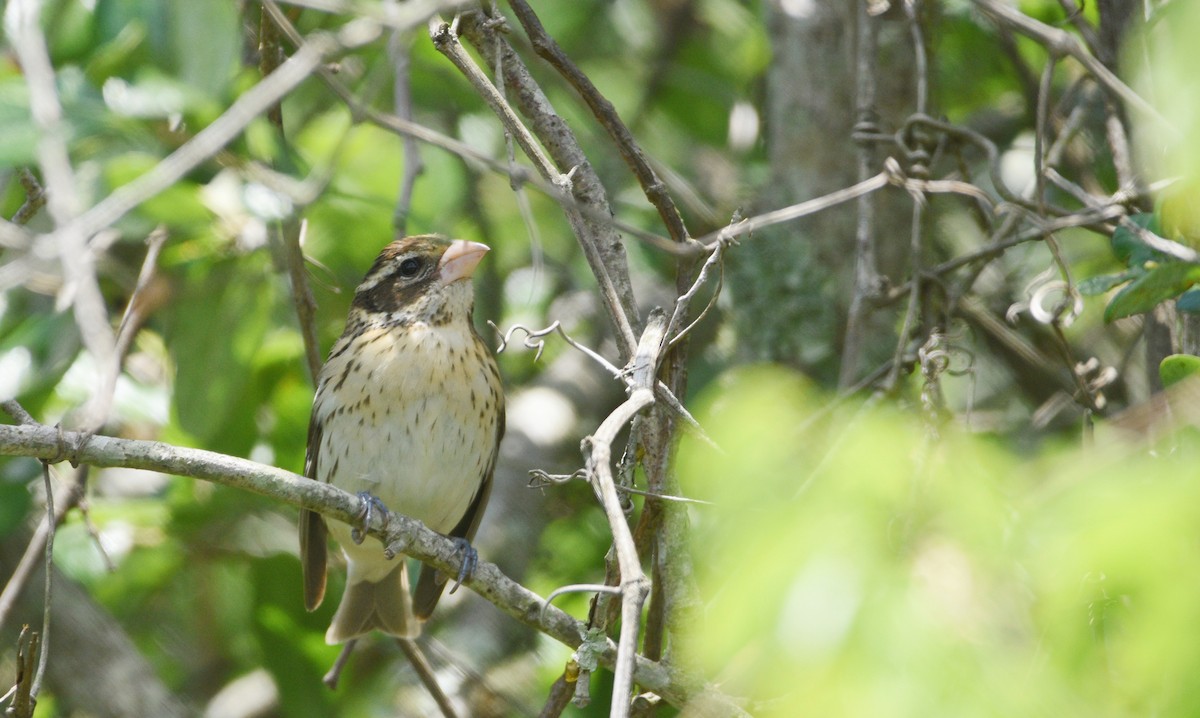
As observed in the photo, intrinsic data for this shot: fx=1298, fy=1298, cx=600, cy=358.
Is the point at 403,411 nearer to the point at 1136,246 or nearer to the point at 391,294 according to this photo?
the point at 391,294

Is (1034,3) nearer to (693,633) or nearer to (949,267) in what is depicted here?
(949,267)

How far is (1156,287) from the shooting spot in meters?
3.01

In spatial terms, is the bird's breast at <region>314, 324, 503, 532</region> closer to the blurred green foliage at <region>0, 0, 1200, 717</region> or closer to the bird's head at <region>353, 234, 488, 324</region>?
the bird's head at <region>353, 234, 488, 324</region>

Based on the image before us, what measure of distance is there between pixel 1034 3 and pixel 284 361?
3.14 meters

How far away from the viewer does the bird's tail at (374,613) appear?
4539mm

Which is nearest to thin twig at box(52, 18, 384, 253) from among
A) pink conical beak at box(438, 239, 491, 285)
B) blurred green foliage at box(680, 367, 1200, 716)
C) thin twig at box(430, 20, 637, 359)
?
thin twig at box(430, 20, 637, 359)

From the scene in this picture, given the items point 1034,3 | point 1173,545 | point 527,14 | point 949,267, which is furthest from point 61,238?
point 1034,3

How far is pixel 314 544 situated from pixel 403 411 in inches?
23.4

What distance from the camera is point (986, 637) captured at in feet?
4.45

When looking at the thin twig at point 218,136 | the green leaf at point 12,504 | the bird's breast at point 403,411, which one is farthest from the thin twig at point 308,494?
the green leaf at point 12,504

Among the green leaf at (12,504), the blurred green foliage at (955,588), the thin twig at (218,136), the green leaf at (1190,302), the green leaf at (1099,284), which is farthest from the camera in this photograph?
the green leaf at (12,504)

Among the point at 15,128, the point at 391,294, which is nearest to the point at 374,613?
the point at 391,294

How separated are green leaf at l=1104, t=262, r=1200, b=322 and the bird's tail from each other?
8.56ft

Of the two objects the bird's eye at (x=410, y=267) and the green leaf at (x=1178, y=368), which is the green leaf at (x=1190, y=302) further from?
the bird's eye at (x=410, y=267)
